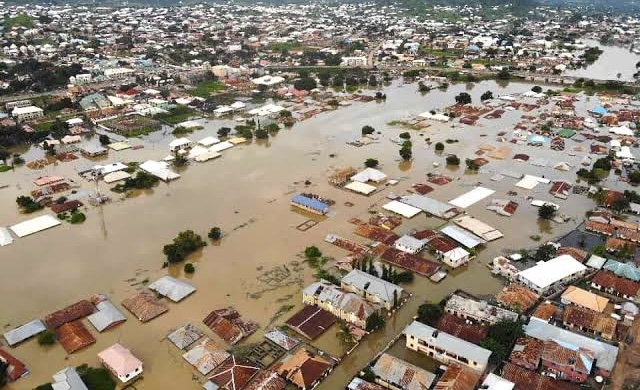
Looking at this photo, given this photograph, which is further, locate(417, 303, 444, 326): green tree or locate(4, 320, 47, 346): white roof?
locate(417, 303, 444, 326): green tree

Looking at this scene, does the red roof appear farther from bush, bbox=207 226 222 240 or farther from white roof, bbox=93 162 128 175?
white roof, bbox=93 162 128 175

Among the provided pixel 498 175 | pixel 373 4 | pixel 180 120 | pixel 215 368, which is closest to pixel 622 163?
pixel 498 175

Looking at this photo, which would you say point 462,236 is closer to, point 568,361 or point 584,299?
point 584,299

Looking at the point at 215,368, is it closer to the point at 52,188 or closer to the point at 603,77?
the point at 52,188

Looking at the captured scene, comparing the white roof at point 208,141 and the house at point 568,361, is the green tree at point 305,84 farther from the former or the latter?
the house at point 568,361

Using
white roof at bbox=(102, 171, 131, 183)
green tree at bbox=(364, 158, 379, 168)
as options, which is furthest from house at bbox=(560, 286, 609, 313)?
white roof at bbox=(102, 171, 131, 183)

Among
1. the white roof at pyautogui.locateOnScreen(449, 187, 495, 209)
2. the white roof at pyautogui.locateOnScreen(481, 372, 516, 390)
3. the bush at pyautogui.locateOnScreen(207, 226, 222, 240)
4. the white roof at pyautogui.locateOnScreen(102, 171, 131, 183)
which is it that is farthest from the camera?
the white roof at pyautogui.locateOnScreen(102, 171, 131, 183)
